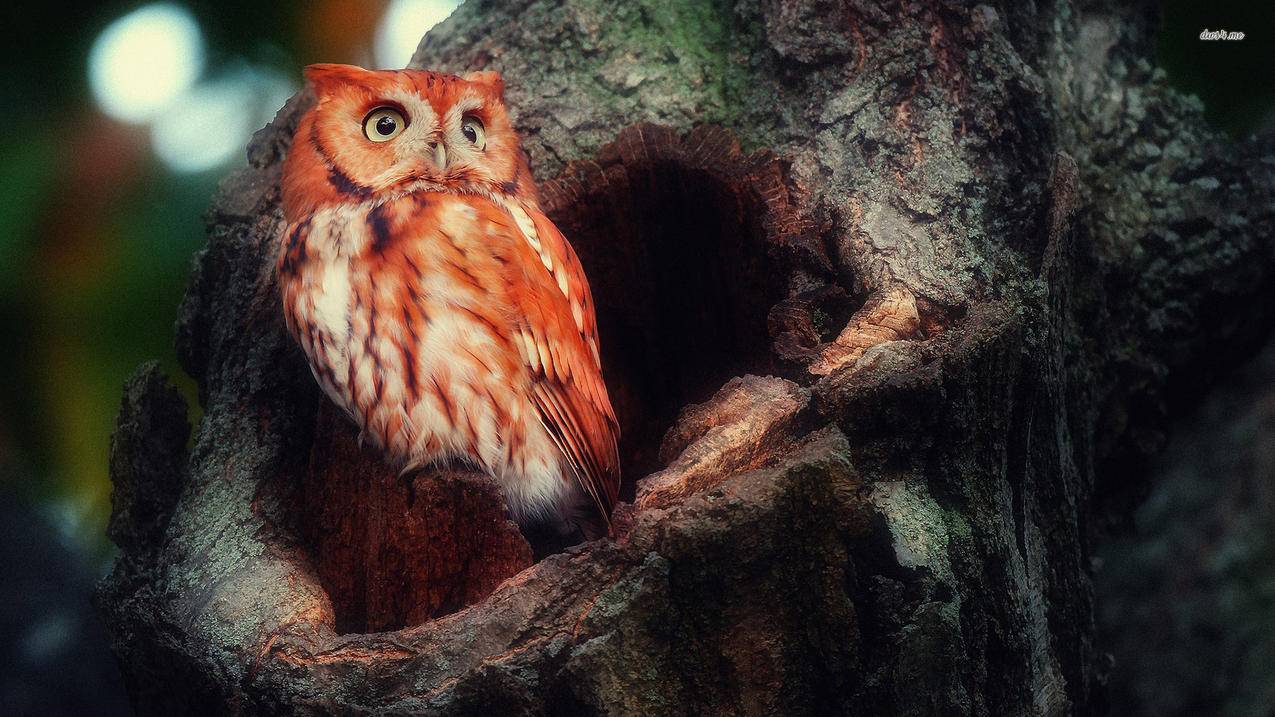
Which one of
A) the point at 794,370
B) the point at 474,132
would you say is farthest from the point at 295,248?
the point at 794,370

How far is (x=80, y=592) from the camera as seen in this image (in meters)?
2.20

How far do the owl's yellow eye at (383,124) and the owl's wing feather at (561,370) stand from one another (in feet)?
0.93

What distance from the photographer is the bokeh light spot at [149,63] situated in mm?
2018

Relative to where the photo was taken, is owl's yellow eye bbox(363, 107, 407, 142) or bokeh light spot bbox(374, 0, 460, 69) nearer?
owl's yellow eye bbox(363, 107, 407, 142)

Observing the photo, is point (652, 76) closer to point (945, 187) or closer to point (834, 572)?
point (945, 187)

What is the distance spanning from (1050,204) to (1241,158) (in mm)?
794

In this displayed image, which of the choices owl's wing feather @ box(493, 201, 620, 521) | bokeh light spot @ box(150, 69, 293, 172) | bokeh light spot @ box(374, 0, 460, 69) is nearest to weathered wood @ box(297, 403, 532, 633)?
owl's wing feather @ box(493, 201, 620, 521)

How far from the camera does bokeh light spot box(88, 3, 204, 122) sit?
79.4 inches

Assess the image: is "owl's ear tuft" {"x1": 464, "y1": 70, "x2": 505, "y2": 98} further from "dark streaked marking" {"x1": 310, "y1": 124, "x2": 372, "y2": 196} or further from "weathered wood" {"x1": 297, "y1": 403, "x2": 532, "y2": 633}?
"weathered wood" {"x1": 297, "y1": 403, "x2": 532, "y2": 633}

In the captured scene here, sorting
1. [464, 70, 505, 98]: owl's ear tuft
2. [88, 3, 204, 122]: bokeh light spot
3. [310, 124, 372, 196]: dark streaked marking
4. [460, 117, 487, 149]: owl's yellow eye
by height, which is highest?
[88, 3, 204, 122]: bokeh light spot

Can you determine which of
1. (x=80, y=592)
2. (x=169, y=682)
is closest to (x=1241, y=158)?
(x=169, y=682)

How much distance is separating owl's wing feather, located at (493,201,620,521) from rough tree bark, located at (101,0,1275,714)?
263 mm

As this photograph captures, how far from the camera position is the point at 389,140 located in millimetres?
1919

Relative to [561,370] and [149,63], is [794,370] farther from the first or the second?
[149,63]
